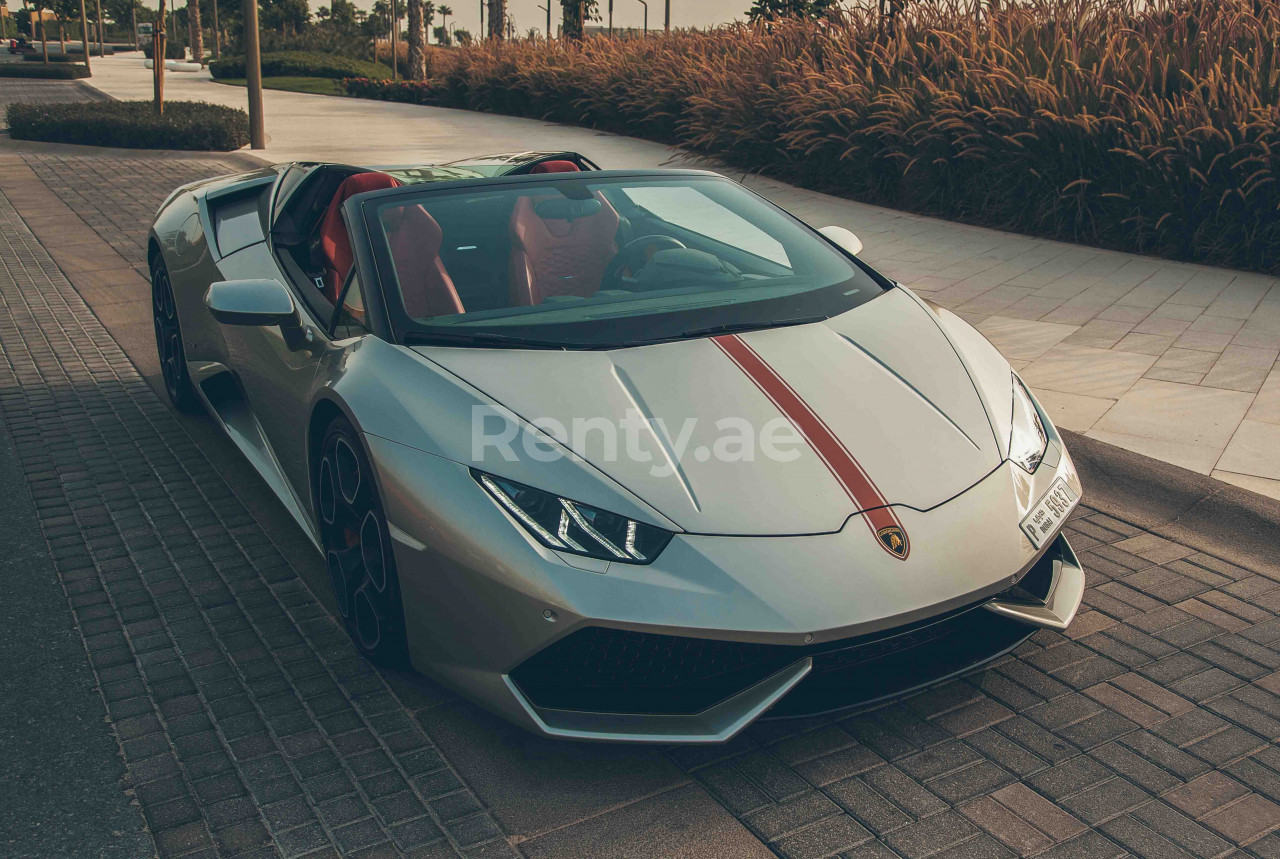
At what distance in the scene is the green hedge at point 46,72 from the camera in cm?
4041

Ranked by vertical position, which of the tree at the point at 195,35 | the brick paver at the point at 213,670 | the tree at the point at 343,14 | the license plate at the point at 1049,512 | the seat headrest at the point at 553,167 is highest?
the tree at the point at 343,14

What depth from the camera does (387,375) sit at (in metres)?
3.07

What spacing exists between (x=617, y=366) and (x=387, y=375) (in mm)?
629

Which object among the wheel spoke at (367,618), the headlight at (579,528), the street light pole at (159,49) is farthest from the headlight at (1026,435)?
the street light pole at (159,49)

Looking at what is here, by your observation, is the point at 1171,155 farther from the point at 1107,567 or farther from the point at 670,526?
the point at 670,526

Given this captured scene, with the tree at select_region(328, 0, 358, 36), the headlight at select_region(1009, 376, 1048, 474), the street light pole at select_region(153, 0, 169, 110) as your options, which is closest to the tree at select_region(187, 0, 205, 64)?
the tree at select_region(328, 0, 358, 36)

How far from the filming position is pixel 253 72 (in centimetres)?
1542

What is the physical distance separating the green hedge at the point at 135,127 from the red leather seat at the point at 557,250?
45.3ft

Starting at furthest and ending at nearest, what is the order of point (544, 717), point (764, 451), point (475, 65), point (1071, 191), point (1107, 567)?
point (475, 65) → point (1071, 191) → point (1107, 567) → point (764, 451) → point (544, 717)

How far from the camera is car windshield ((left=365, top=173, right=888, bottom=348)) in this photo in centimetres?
329

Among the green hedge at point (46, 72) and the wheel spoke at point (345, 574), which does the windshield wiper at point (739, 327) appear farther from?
the green hedge at point (46, 72)

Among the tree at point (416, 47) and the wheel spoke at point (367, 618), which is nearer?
the wheel spoke at point (367, 618)

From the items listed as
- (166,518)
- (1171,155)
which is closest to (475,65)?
(1171,155)

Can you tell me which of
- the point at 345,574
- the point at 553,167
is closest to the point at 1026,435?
the point at 345,574
